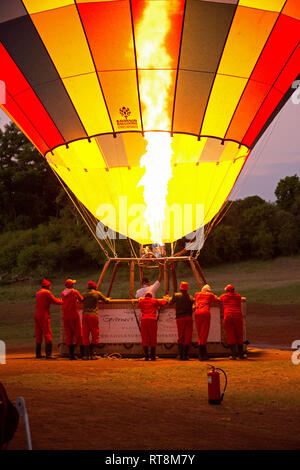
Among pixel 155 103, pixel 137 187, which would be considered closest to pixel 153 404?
pixel 137 187

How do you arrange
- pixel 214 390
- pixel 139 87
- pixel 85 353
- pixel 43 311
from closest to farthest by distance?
pixel 214 390 → pixel 139 87 → pixel 85 353 → pixel 43 311

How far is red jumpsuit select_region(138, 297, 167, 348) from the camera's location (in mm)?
10484

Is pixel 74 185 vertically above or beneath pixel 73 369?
above

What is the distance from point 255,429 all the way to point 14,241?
40.6 m

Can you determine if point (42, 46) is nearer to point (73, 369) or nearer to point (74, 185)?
point (74, 185)

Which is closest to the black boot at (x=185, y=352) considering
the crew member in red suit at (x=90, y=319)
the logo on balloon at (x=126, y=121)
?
the crew member in red suit at (x=90, y=319)

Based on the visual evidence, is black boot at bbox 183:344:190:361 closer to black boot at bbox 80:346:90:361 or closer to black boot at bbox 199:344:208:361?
black boot at bbox 199:344:208:361

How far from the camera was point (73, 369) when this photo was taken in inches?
372

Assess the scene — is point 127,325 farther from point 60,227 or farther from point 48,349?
point 60,227

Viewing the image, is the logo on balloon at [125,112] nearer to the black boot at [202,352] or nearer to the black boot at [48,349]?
the black boot at [202,352]

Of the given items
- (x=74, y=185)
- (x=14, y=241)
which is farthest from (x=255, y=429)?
(x=14, y=241)

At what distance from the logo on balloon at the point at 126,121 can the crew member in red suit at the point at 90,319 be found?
95.0 inches

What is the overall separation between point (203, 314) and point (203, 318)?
6cm

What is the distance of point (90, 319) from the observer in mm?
10672
